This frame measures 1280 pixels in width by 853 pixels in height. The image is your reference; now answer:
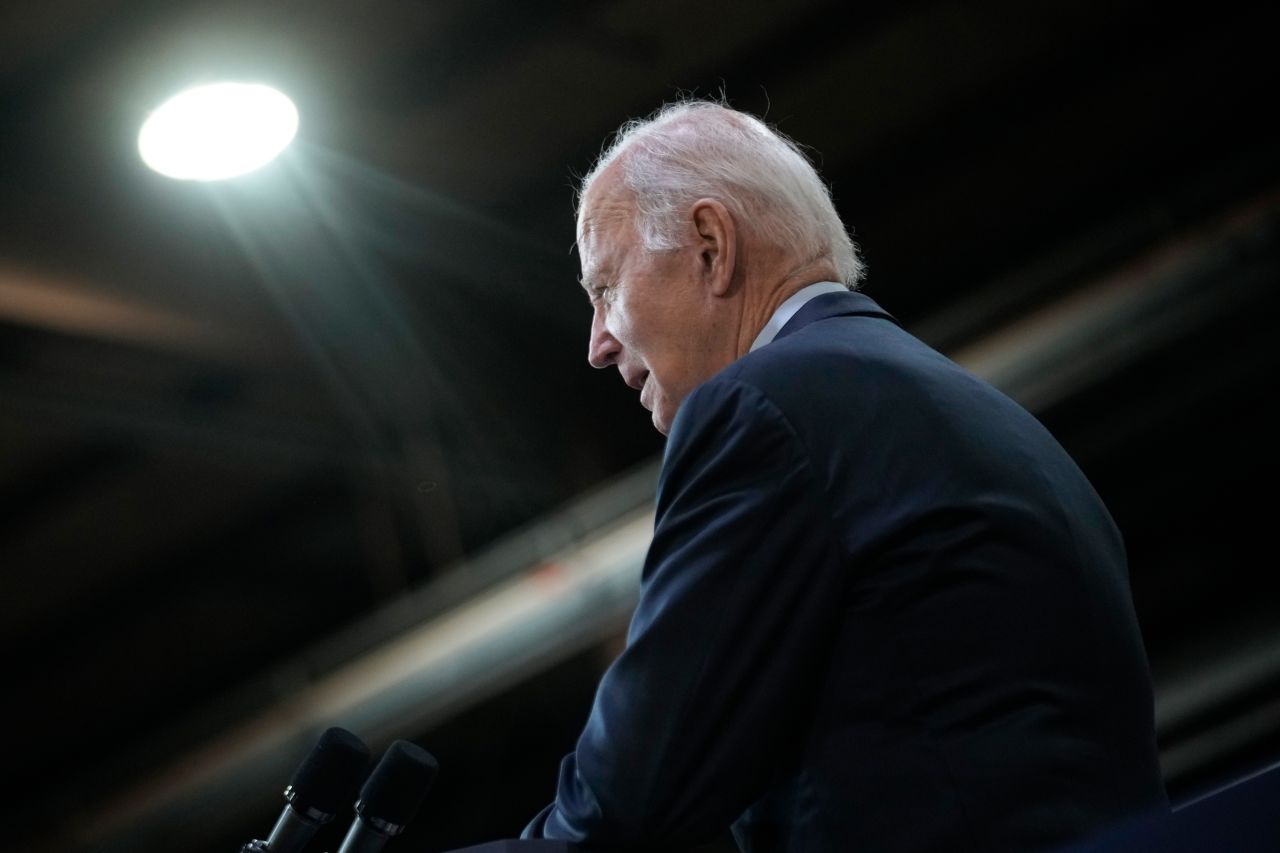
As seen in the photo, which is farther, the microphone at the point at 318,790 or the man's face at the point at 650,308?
the man's face at the point at 650,308

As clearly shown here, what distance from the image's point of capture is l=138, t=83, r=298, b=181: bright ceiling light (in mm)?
3082

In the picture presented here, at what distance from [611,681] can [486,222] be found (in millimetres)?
3061

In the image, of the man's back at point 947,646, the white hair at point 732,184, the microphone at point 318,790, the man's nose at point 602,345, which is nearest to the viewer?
the man's back at point 947,646

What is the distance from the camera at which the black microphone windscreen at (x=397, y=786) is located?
1.18 metres

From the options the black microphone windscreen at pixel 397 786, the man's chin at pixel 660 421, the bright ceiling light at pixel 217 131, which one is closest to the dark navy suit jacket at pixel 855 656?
the black microphone windscreen at pixel 397 786

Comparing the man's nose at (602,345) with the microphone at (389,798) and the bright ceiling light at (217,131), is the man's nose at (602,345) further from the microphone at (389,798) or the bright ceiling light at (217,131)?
the bright ceiling light at (217,131)

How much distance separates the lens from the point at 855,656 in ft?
3.49

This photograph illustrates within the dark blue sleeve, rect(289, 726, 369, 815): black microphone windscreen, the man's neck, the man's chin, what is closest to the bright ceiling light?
the man's chin

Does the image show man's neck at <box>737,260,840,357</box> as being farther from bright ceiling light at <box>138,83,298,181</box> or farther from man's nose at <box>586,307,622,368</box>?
bright ceiling light at <box>138,83,298,181</box>

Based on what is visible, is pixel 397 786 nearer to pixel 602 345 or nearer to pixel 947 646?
pixel 947 646

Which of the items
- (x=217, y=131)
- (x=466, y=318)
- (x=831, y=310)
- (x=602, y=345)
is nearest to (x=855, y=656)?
(x=831, y=310)

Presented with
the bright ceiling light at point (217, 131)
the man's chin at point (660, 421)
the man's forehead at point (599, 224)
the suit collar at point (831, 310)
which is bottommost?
the man's chin at point (660, 421)

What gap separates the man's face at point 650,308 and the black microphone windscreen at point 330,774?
41cm

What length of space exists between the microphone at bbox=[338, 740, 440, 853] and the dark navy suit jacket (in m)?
0.11
